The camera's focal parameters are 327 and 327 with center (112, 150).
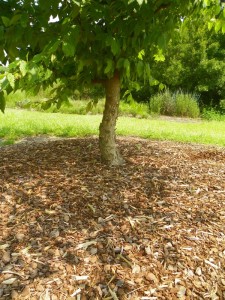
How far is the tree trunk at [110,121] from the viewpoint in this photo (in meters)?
3.84

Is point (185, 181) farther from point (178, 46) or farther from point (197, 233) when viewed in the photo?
point (178, 46)

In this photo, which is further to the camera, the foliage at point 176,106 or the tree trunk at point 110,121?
the foliage at point 176,106

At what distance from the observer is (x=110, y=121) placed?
153 inches

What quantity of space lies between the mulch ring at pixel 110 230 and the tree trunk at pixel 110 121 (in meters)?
0.16

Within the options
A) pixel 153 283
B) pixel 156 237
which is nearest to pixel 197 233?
pixel 156 237

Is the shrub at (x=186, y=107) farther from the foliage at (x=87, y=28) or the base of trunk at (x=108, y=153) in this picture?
the foliage at (x=87, y=28)

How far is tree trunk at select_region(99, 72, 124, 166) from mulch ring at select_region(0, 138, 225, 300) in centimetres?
16

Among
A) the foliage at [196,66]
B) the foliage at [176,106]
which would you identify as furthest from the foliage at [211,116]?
the foliage at [196,66]

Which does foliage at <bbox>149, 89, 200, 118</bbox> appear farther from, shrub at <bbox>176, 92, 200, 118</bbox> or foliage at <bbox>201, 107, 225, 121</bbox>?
foliage at <bbox>201, 107, 225, 121</bbox>

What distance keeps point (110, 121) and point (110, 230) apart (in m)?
1.54

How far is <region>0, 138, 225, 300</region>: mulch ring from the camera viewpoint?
224 cm

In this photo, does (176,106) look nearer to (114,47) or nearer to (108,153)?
(108,153)

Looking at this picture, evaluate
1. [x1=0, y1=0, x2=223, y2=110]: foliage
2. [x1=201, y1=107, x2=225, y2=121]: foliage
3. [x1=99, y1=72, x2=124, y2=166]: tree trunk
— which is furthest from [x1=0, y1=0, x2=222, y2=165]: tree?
[x1=201, y1=107, x2=225, y2=121]: foliage

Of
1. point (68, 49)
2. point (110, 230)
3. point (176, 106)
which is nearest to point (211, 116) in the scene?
point (176, 106)
